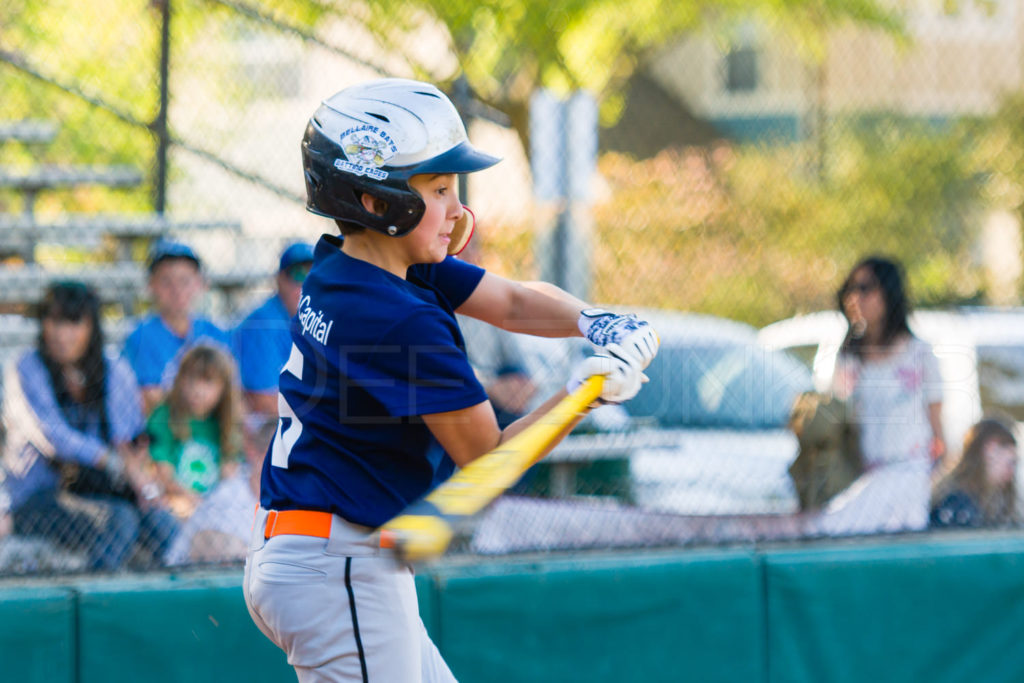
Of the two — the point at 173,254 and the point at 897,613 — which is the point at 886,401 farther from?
the point at 173,254

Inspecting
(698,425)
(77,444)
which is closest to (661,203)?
(698,425)

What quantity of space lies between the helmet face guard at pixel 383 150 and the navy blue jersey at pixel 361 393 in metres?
0.12

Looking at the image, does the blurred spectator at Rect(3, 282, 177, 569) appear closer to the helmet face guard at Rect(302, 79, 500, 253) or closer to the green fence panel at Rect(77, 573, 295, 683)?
the green fence panel at Rect(77, 573, 295, 683)

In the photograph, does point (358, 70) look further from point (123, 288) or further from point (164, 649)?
point (164, 649)

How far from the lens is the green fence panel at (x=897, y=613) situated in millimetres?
3660

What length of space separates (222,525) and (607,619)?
1262 millimetres

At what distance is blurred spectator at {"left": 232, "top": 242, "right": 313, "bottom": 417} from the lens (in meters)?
4.21

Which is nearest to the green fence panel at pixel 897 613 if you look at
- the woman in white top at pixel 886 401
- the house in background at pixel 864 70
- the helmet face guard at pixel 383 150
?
the woman in white top at pixel 886 401

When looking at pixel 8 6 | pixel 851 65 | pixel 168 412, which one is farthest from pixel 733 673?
pixel 8 6

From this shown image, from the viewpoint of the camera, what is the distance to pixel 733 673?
3617 millimetres

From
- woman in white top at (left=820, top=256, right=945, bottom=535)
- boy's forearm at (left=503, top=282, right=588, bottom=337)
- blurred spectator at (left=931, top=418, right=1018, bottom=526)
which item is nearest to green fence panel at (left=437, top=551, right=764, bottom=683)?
woman in white top at (left=820, top=256, right=945, bottom=535)

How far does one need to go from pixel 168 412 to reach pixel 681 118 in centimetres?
232

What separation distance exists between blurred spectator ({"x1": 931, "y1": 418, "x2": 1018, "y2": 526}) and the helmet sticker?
2641 millimetres

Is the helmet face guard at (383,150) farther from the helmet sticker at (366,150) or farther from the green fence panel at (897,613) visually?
the green fence panel at (897,613)
